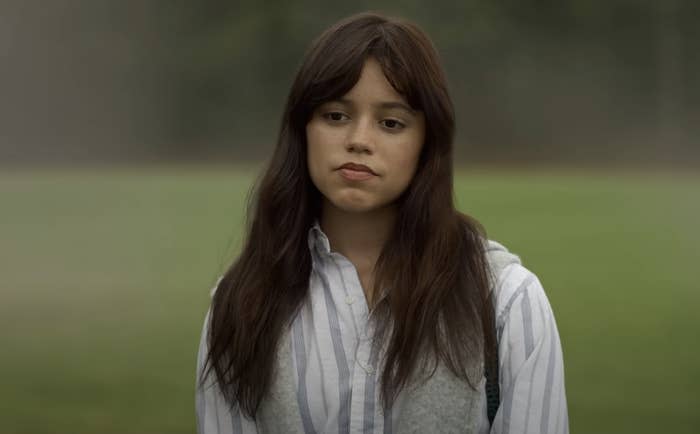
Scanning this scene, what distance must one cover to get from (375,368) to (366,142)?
27 centimetres

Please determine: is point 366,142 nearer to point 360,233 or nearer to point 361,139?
point 361,139

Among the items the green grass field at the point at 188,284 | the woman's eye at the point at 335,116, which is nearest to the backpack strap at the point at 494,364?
the woman's eye at the point at 335,116

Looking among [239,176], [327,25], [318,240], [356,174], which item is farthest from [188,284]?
[356,174]

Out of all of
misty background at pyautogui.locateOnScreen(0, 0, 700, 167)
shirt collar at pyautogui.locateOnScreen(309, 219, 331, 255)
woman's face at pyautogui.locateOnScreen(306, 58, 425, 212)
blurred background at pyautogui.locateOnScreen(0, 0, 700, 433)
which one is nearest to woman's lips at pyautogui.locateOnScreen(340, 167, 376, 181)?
woman's face at pyautogui.locateOnScreen(306, 58, 425, 212)

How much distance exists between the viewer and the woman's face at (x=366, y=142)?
119cm

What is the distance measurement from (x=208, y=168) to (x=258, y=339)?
6.29 ft

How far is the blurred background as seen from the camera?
286 cm

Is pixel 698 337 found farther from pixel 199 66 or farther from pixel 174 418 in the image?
pixel 199 66

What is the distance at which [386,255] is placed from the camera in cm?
126

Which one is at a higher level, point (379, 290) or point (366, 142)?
point (366, 142)

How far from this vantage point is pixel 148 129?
307 cm

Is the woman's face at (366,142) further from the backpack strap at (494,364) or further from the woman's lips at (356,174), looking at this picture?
the backpack strap at (494,364)

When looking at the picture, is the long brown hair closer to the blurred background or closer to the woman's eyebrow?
the woman's eyebrow

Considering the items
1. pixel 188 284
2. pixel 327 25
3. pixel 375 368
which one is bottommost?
pixel 188 284
